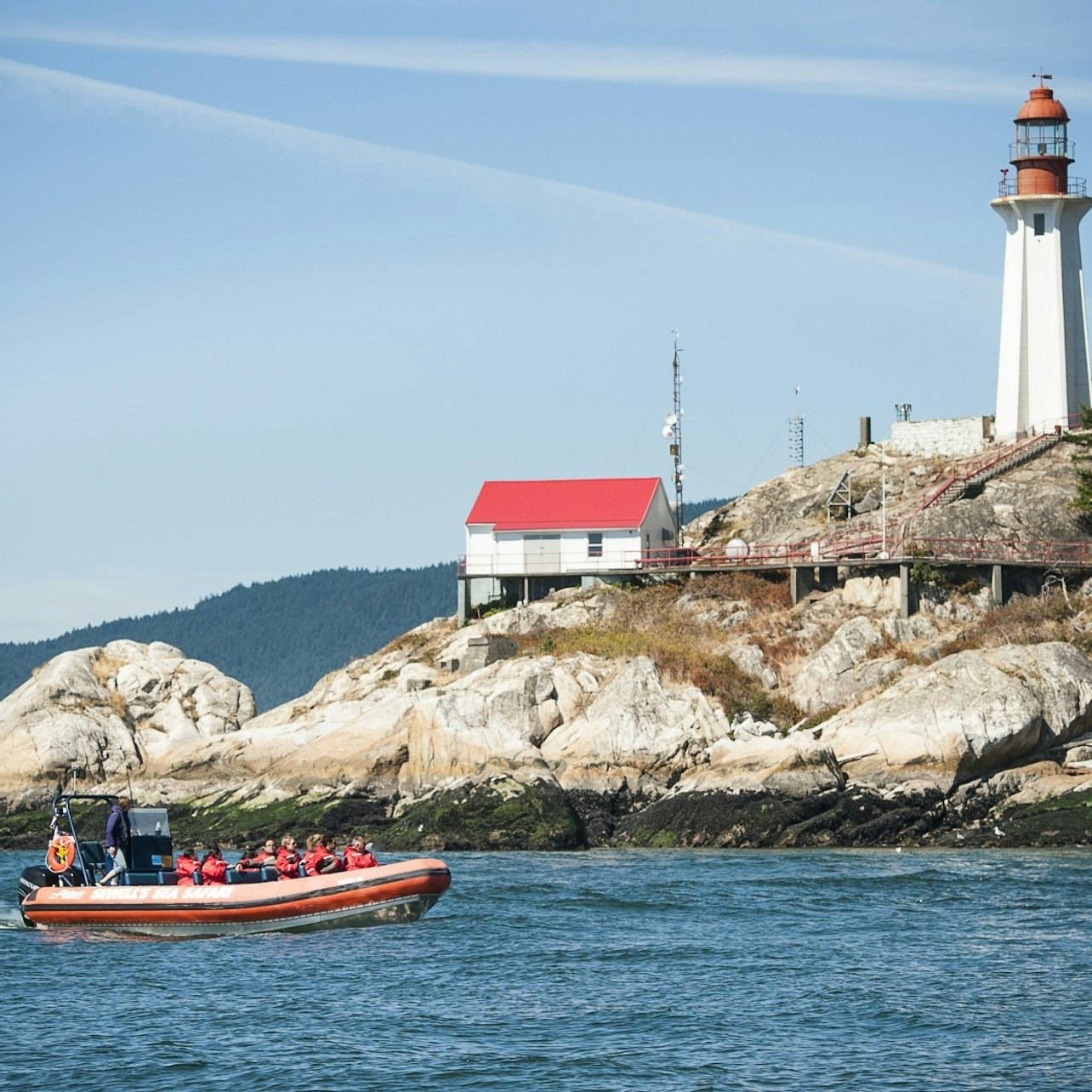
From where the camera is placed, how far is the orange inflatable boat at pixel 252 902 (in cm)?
3516

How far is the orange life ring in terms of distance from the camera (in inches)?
1471

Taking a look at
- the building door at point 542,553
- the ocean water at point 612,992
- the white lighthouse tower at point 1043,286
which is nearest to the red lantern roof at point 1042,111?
the white lighthouse tower at point 1043,286

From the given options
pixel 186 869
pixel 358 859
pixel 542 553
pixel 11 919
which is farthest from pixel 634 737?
→ pixel 11 919

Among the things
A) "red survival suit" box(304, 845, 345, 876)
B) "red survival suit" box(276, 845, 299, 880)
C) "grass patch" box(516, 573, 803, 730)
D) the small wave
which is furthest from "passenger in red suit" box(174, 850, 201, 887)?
"grass patch" box(516, 573, 803, 730)

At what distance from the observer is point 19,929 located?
122 ft

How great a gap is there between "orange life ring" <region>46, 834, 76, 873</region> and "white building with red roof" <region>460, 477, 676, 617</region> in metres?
29.2

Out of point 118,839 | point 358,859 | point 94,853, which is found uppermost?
point 118,839

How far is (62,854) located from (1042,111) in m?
48.1

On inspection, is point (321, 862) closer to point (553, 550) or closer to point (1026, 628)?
point (1026, 628)

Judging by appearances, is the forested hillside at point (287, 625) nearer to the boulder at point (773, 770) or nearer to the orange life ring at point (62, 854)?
the boulder at point (773, 770)

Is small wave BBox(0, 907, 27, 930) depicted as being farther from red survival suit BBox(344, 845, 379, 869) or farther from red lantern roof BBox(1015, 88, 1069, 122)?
red lantern roof BBox(1015, 88, 1069, 122)

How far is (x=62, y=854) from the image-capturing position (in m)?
37.4

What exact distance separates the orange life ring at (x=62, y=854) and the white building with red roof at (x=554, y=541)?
95.6 ft

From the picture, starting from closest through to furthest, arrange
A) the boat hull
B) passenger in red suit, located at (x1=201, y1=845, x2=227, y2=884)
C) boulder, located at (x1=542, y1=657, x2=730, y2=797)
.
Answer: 1. the boat hull
2. passenger in red suit, located at (x1=201, y1=845, x2=227, y2=884)
3. boulder, located at (x1=542, y1=657, x2=730, y2=797)
